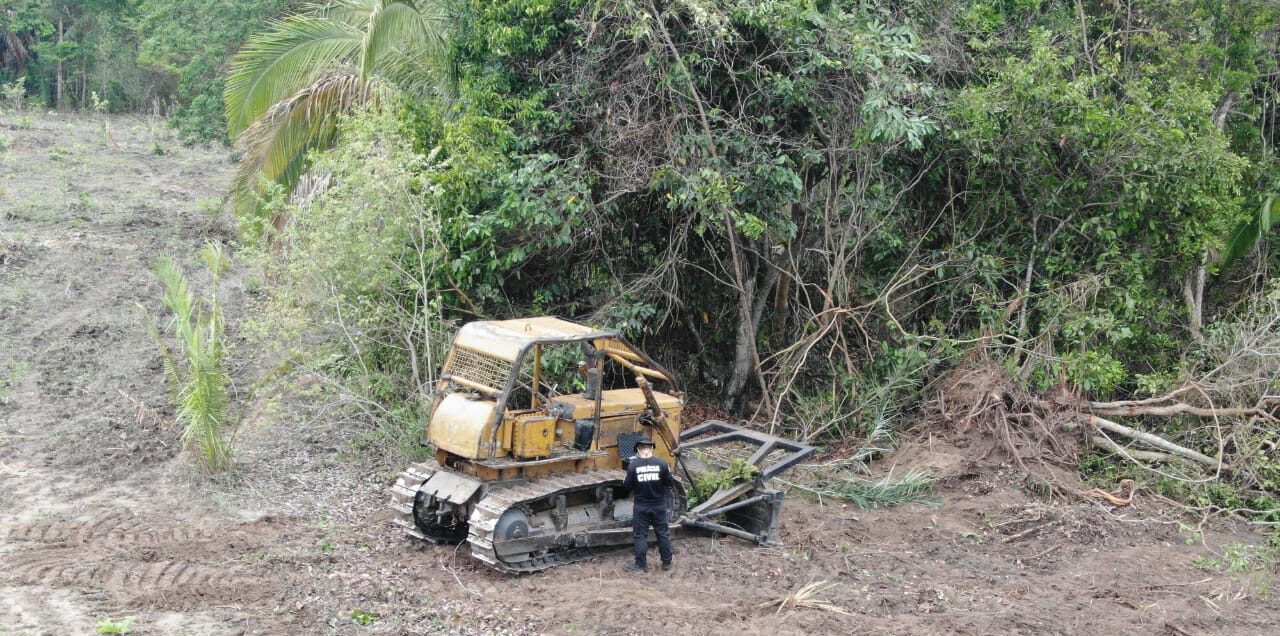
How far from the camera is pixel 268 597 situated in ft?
26.8

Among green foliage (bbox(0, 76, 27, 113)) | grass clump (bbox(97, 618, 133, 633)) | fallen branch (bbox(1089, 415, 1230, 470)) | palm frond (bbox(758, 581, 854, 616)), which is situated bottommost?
palm frond (bbox(758, 581, 854, 616))

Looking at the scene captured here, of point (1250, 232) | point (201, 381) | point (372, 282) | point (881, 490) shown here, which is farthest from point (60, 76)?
point (1250, 232)

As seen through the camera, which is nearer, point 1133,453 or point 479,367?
point 479,367

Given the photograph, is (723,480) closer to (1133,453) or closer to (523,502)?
(523,502)

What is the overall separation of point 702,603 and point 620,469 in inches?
A: 67.0

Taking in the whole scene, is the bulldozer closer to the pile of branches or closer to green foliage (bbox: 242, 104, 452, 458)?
green foliage (bbox: 242, 104, 452, 458)

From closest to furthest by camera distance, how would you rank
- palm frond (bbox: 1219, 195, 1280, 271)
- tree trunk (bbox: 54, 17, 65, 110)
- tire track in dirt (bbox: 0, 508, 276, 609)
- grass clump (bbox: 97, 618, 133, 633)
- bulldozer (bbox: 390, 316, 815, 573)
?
grass clump (bbox: 97, 618, 133, 633) → tire track in dirt (bbox: 0, 508, 276, 609) → bulldozer (bbox: 390, 316, 815, 573) → palm frond (bbox: 1219, 195, 1280, 271) → tree trunk (bbox: 54, 17, 65, 110)

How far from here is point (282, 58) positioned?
14.4 m

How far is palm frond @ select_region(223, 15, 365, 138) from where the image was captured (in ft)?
47.5

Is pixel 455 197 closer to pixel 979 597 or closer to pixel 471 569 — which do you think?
pixel 471 569

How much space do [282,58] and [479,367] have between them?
7101 millimetres

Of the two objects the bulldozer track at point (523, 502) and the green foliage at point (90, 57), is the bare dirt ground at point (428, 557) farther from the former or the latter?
the green foliage at point (90, 57)

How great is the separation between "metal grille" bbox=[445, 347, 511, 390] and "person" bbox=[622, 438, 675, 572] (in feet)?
4.18

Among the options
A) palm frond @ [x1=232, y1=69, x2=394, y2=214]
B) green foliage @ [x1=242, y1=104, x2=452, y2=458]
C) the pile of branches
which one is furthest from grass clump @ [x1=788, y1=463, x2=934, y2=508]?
palm frond @ [x1=232, y1=69, x2=394, y2=214]
